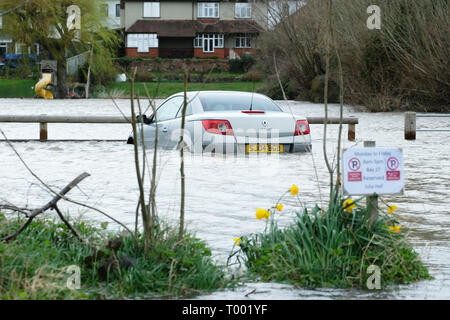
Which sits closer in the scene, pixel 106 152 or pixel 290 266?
pixel 290 266

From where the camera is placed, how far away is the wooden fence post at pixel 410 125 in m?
19.4

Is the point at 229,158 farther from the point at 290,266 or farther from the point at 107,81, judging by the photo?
the point at 107,81

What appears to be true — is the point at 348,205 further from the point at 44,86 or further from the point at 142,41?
the point at 142,41

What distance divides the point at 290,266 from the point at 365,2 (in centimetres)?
2815

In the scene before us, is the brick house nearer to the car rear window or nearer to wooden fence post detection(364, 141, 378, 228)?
the car rear window

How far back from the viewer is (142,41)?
273ft

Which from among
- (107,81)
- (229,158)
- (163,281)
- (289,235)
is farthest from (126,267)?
(107,81)

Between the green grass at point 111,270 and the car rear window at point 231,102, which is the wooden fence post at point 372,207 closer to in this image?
the green grass at point 111,270

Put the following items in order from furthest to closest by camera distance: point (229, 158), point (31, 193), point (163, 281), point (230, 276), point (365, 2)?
point (365, 2) < point (229, 158) < point (31, 193) < point (230, 276) < point (163, 281)

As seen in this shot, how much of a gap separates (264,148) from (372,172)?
8.00m

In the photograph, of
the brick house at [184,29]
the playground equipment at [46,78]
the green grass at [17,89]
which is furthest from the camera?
the brick house at [184,29]

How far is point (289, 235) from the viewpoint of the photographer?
20.4 feet

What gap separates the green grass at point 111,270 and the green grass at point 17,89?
4907 centimetres

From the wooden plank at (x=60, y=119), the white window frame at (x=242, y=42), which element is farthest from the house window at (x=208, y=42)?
the wooden plank at (x=60, y=119)
